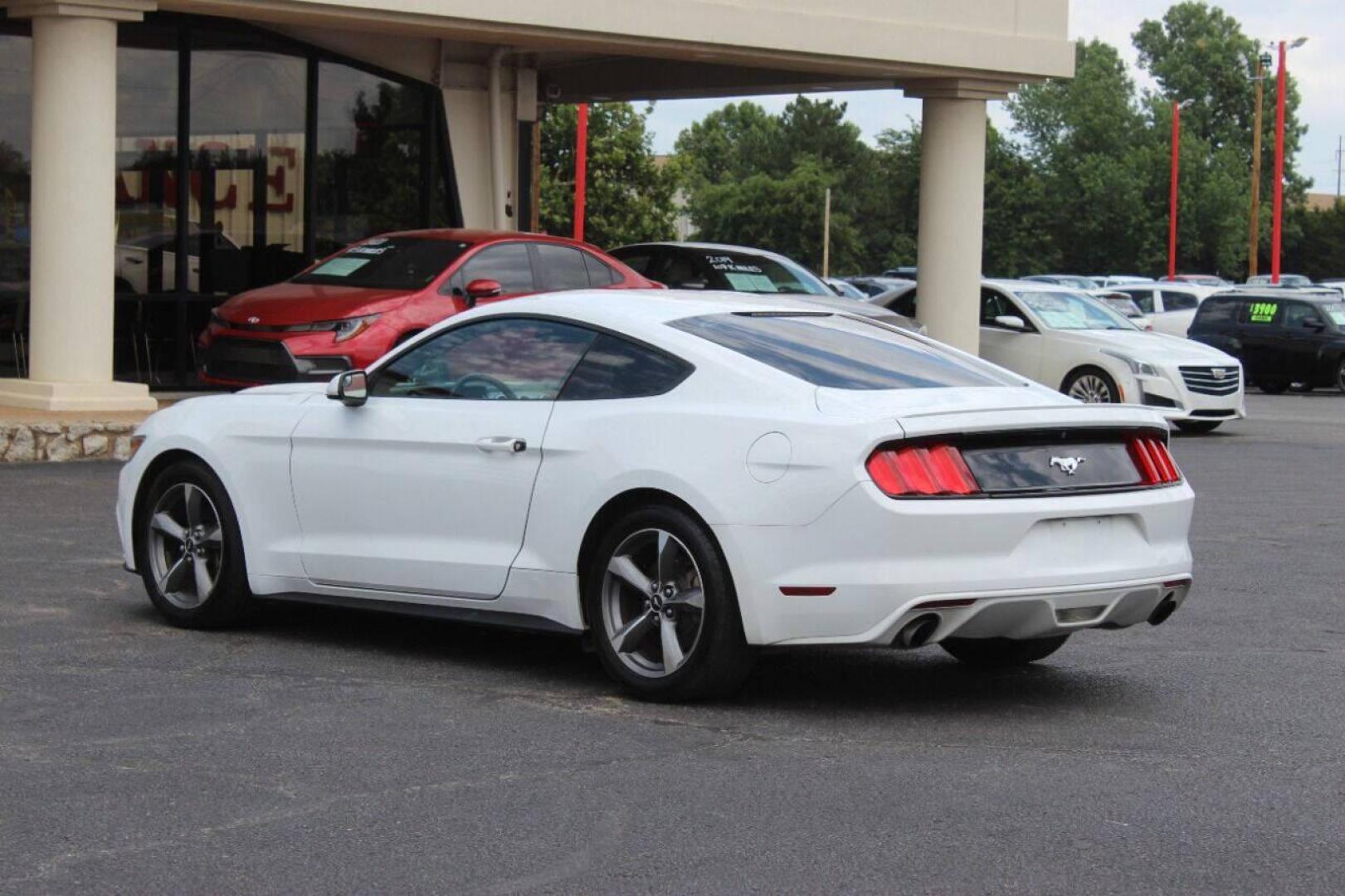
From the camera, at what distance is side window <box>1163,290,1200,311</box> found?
127 ft

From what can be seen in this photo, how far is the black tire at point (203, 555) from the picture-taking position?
8297 mm

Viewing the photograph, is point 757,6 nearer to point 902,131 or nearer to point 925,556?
point 925,556

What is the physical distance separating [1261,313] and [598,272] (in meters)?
16.8

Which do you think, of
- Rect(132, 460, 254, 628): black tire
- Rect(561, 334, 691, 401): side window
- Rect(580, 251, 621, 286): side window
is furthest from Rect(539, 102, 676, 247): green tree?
Rect(561, 334, 691, 401): side window

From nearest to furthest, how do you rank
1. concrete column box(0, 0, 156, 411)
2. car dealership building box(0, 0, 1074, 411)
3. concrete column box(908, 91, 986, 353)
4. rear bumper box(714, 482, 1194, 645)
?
1. rear bumper box(714, 482, 1194, 645)
2. concrete column box(0, 0, 156, 411)
3. car dealership building box(0, 0, 1074, 411)
4. concrete column box(908, 91, 986, 353)

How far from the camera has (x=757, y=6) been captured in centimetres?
1975

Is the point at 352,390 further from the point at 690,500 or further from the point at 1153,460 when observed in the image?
the point at 1153,460

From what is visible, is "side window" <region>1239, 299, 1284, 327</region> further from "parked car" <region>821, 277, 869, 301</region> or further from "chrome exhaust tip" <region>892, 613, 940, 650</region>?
"chrome exhaust tip" <region>892, 613, 940, 650</region>

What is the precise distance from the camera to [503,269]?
1720 centimetres

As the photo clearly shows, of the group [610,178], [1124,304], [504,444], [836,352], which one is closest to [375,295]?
[504,444]

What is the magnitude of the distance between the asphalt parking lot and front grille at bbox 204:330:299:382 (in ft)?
20.9

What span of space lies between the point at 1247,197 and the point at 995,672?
101 meters

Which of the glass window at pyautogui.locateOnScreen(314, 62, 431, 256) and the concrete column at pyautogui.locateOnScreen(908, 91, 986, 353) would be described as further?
the concrete column at pyautogui.locateOnScreen(908, 91, 986, 353)

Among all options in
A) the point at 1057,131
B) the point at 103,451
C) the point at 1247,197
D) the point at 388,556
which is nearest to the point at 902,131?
the point at 1057,131
